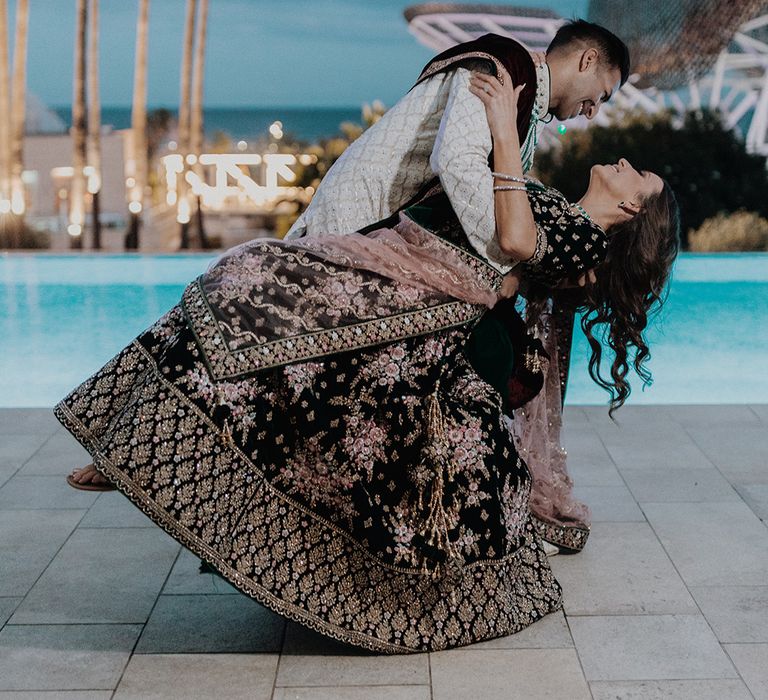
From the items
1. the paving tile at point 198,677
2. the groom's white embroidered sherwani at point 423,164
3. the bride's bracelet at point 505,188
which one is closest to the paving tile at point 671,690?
the paving tile at point 198,677

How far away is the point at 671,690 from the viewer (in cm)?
238

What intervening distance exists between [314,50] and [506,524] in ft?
57.3

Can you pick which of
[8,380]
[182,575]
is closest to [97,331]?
[8,380]

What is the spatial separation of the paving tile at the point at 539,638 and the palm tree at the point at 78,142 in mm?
11646

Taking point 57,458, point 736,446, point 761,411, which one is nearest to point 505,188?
point 736,446

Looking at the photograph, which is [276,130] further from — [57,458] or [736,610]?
[736,610]

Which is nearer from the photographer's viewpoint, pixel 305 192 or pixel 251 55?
pixel 305 192

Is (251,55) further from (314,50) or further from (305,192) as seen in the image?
(305,192)

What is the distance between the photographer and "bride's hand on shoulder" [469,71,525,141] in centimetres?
240

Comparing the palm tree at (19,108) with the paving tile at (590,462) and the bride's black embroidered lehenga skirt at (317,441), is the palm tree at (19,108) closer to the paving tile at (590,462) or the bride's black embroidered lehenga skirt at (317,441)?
the paving tile at (590,462)

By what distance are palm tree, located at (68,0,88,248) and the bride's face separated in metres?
11.4

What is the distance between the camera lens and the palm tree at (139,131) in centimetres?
1371

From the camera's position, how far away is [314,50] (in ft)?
63.3

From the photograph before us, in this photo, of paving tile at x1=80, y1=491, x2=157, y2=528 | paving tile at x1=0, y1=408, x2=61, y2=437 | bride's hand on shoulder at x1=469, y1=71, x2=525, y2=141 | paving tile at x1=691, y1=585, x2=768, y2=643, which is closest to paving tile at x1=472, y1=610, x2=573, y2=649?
paving tile at x1=691, y1=585, x2=768, y2=643
